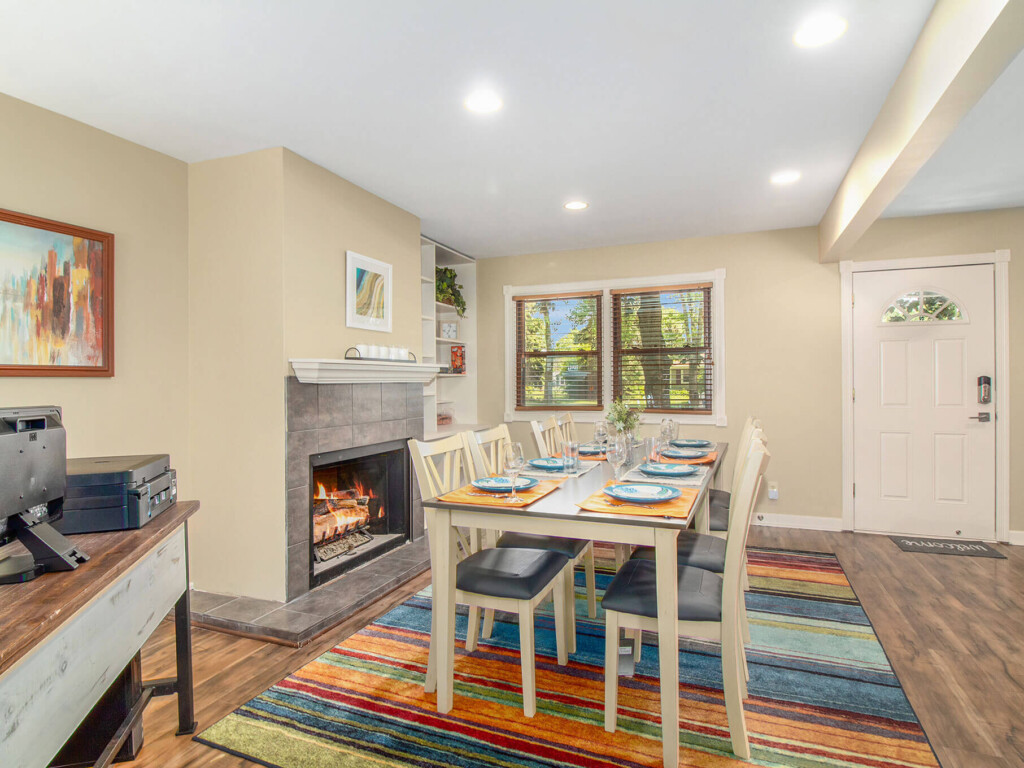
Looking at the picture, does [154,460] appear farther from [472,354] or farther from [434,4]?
[472,354]

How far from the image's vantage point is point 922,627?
111 inches

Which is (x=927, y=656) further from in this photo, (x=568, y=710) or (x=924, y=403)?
(x=924, y=403)

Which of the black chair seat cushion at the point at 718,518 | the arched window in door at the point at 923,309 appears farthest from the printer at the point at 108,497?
the arched window in door at the point at 923,309

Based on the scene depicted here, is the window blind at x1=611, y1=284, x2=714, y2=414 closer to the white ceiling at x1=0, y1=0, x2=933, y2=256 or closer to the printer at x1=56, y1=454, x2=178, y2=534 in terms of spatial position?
the white ceiling at x1=0, y1=0, x2=933, y2=256

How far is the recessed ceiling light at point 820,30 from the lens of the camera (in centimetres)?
202

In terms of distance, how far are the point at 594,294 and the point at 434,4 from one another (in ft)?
11.7

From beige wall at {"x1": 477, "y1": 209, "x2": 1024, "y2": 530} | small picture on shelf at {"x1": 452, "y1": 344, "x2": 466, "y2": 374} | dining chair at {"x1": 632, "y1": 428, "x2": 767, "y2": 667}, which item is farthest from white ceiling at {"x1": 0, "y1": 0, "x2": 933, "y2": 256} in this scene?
small picture on shelf at {"x1": 452, "y1": 344, "x2": 466, "y2": 374}

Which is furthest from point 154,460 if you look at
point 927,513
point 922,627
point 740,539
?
point 927,513

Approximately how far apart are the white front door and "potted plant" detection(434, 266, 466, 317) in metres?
3.29

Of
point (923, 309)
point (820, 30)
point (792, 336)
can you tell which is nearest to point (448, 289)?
point (792, 336)

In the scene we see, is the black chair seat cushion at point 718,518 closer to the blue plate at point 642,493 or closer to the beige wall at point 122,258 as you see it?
the blue plate at point 642,493

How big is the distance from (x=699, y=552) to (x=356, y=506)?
2.41 m

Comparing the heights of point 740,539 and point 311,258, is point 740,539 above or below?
below

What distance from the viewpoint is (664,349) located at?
201 inches
